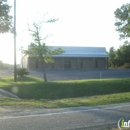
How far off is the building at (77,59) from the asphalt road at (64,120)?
47.5 meters

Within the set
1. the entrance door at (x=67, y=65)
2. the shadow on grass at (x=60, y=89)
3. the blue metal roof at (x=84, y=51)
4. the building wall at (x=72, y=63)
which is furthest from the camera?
the blue metal roof at (x=84, y=51)

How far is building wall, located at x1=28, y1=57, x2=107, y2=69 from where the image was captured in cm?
5756

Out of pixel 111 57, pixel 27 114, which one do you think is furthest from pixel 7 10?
pixel 111 57

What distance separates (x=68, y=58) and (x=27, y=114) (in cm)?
4974

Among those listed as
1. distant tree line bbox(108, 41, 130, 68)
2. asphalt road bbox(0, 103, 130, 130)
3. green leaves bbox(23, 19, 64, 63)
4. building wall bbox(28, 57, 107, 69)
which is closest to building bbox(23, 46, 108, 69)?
building wall bbox(28, 57, 107, 69)

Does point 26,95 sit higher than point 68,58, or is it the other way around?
point 68,58

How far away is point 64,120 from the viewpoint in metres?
8.38

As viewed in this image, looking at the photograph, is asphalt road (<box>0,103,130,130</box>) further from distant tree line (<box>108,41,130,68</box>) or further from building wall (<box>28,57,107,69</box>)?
distant tree line (<box>108,41,130,68</box>)

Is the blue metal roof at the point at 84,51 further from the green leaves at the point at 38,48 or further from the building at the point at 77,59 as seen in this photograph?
the green leaves at the point at 38,48

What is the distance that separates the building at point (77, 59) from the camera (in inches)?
2275

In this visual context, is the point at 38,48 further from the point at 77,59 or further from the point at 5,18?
the point at 77,59

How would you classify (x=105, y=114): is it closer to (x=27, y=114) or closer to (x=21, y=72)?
(x=27, y=114)

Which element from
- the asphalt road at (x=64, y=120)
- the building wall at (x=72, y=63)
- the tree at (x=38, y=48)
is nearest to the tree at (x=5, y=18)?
the tree at (x=38, y=48)

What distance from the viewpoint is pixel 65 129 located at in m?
7.36
